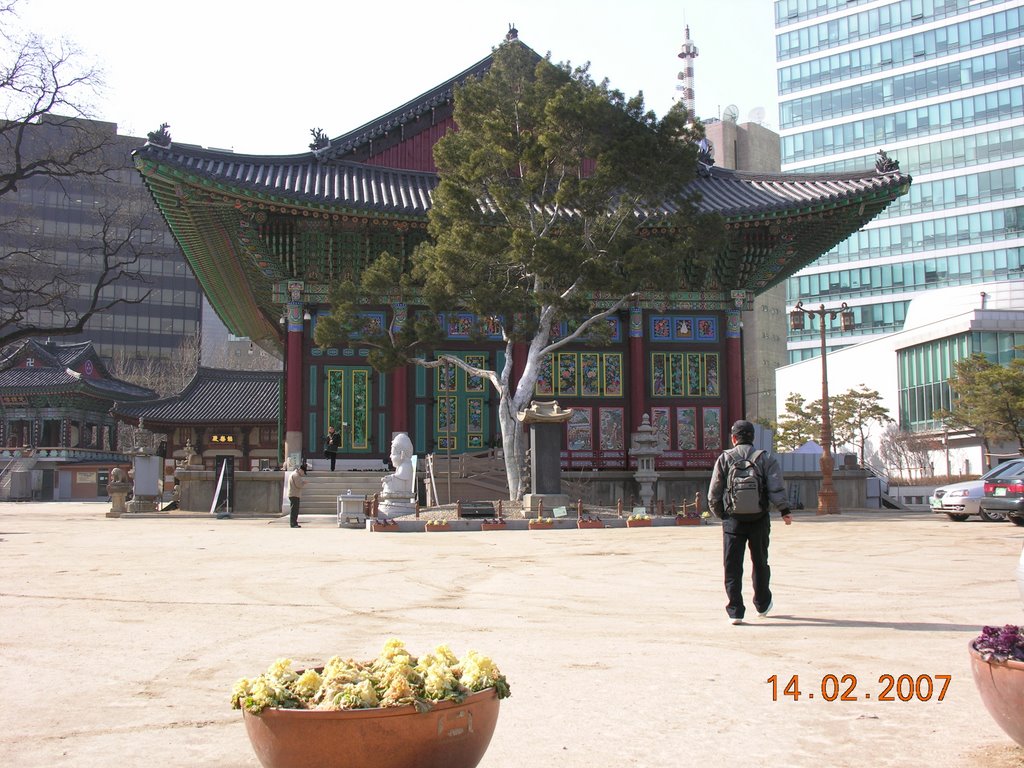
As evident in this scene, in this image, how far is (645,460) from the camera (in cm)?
2686

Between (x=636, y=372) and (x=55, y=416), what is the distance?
47856 millimetres

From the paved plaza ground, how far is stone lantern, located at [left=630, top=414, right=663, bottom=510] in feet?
37.7

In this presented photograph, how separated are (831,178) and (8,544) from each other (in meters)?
23.9

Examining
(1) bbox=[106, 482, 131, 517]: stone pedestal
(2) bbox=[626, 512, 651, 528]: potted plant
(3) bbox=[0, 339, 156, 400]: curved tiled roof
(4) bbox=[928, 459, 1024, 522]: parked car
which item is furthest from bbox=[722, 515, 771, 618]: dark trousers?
(3) bbox=[0, 339, 156, 400]: curved tiled roof

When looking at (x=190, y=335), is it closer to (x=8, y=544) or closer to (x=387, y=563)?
(x=8, y=544)

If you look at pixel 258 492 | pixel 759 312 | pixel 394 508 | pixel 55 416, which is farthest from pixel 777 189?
pixel 759 312

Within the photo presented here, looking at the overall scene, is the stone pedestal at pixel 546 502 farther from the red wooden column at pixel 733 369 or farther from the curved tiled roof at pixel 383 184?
the red wooden column at pixel 733 369

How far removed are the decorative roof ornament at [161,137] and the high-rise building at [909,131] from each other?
56705mm

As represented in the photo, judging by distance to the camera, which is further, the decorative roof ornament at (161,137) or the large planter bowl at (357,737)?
the decorative roof ornament at (161,137)

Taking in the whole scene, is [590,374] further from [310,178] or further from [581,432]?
Result: [310,178]

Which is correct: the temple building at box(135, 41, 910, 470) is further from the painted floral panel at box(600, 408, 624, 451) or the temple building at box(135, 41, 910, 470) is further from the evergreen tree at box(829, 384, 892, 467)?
the evergreen tree at box(829, 384, 892, 467)

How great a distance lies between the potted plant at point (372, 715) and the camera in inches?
137

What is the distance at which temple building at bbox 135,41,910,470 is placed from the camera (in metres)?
28.1

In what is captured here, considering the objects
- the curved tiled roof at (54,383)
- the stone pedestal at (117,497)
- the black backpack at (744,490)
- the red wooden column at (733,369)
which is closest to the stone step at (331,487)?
the stone pedestal at (117,497)
